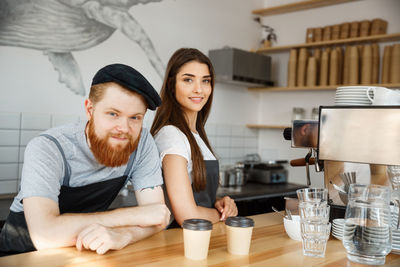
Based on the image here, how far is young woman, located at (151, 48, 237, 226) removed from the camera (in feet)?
5.54

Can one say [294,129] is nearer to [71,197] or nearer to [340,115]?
[340,115]

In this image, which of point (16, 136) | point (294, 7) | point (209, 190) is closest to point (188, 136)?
point (209, 190)

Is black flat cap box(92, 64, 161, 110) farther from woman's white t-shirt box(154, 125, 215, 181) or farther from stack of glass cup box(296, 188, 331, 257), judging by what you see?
stack of glass cup box(296, 188, 331, 257)

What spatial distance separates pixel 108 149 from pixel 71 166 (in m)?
0.17

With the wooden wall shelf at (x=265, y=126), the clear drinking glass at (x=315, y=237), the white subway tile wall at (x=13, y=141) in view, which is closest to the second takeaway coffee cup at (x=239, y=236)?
the clear drinking glass at (x=315, y=237)

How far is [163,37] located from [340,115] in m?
2.39

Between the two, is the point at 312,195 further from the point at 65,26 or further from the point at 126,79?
the point at 65,26

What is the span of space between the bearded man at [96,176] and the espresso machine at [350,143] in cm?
61

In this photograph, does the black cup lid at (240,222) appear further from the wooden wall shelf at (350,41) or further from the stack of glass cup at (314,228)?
the wooden wall shelf at (350,41)

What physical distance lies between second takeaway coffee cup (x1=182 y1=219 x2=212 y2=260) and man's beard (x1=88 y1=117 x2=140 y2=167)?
43cm

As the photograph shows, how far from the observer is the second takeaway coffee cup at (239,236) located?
3.94 feet

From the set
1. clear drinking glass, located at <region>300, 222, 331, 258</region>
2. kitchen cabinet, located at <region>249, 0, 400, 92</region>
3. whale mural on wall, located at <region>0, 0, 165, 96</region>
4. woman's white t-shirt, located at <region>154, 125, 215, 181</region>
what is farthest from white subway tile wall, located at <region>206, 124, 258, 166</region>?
clear drinking glass, located at <region>300, 222, 331, 258</region>

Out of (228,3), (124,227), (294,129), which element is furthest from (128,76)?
(228,3)

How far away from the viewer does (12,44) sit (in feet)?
8.82
